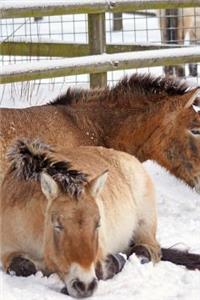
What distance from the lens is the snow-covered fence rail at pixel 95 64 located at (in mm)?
8414

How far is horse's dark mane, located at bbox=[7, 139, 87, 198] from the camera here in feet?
16.4

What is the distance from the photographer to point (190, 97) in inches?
291

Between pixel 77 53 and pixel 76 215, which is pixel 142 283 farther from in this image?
pixel 77 53

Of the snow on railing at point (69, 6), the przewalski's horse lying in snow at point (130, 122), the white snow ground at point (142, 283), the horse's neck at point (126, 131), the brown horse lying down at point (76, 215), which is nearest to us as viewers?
the brown horse lying down at point (76, 215)

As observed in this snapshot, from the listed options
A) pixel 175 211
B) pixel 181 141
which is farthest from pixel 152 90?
pixel 175 211

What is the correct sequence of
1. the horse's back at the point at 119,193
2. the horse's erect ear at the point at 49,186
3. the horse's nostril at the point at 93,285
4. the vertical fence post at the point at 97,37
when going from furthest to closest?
the vertical fence post at the point at 97,37
the horse's back at the point at 119,193
the horse's erect ear at the point at 49,186
the horse's nostril at the point at 93,285

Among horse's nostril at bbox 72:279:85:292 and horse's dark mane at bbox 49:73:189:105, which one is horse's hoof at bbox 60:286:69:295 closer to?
horse's nostril at bbox 72:279:85:292

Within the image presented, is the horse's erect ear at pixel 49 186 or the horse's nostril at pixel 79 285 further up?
the horse's erect ear at pixel 49 186


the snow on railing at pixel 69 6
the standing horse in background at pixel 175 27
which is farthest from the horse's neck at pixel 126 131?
the standing horse in background at pixel 175 27

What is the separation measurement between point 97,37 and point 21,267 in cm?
453

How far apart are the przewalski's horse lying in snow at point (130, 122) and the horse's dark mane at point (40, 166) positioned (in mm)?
1408

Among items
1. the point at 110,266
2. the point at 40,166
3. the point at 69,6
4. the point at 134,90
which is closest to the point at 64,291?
the point at 110,266

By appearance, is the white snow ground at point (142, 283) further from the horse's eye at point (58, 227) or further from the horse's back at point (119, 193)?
the horse's eye at point (58, 227)

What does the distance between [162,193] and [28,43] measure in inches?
151
